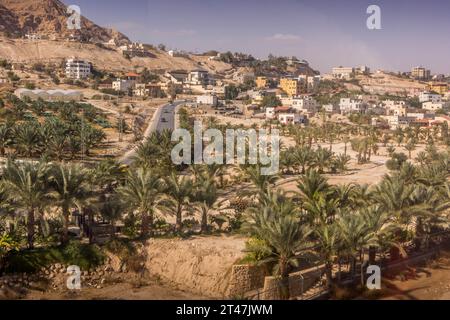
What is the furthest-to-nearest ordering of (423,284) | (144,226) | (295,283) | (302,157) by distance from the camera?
(302,157) → (144,226) → (423,284) → (295,283)

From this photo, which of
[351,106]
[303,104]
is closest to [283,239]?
[303,104]

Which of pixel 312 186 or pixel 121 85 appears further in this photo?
pixel 121 85

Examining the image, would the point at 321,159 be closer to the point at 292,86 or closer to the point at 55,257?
the point at 55,257

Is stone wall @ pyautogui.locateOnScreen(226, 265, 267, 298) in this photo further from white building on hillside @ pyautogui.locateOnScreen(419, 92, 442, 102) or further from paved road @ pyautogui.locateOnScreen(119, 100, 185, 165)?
white building on hillside @ pyautogui.locateOnScreen(419, 92, 442, 102)
